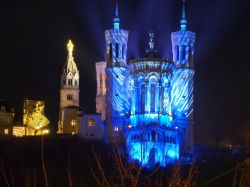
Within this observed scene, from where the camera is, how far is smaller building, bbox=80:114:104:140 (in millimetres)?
98438

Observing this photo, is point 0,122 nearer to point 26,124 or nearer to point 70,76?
point 26,124

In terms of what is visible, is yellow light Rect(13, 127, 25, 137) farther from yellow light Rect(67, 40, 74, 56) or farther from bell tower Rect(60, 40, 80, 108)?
yellow light Rect(67, 40, 74, 56)

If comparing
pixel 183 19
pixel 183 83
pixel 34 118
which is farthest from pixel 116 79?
pixel 34 118

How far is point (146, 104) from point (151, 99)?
1035mm

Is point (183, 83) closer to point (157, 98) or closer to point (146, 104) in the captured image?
point (157, 98)

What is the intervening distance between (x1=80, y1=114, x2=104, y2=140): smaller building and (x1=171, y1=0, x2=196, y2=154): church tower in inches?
467

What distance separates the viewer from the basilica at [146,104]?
9019cm

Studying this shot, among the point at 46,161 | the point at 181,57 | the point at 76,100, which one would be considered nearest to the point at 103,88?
the point at 76,100

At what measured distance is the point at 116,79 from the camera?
9688cm

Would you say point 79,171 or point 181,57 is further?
point 181,57

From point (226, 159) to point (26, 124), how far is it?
117ft

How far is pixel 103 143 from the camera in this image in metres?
93.7

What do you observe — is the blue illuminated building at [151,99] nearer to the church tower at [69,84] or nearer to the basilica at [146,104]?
the basilica at [146,104]

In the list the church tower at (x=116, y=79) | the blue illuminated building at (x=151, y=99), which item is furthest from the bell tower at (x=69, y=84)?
the church tower at (x=116, y=79)
